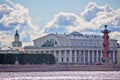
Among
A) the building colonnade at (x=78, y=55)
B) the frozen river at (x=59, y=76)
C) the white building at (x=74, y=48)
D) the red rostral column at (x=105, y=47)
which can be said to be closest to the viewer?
the frozen river at (x=59, y=76)

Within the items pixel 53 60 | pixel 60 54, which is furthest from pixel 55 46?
pixel 53 60

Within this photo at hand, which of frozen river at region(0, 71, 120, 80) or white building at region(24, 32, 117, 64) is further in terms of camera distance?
white building at region(24, 32, 117, 64)

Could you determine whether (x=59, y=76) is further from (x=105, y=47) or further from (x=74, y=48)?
(x=74, y=48)

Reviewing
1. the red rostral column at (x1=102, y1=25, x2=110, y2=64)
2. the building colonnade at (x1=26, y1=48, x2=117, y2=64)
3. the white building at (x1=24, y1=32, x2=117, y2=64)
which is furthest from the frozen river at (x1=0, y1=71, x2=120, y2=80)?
the white building at (x1=24, y1=32, x2=117, y2=64)

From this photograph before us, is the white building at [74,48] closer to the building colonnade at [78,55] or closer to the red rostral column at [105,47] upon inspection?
the building colonnade at [78,55]

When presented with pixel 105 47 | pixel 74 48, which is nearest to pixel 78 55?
pixel 74 48

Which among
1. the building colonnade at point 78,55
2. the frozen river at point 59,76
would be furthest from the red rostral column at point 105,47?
the building colonnade at point 78,55

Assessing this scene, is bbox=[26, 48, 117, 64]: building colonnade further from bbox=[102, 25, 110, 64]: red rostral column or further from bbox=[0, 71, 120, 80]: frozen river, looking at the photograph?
bbox=[0, 71, 120, 80]: frozen river

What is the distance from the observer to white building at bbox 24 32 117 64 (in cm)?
14412

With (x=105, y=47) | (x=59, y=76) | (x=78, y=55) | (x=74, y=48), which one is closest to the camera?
(x=59, y=76)

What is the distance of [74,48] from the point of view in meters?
144

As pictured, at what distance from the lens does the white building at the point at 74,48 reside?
14412 cm

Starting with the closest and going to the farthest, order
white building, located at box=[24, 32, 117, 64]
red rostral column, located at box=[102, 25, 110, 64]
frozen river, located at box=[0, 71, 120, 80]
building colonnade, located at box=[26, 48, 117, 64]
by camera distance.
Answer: frozen river, located at box=[0, 71, 120, 80] → red rostral column, located at box=[102, 25, 110, 64] → building colonnade, located at box=[26, 48, 117, 64] → white building, located at box=[24, 32, 117, 64]

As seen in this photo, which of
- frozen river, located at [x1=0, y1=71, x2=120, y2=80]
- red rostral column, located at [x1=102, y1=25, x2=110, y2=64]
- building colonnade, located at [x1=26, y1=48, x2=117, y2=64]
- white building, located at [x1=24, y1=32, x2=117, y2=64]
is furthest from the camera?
white building, located at [x1=24, y1=32, x2=117, y2=64]
